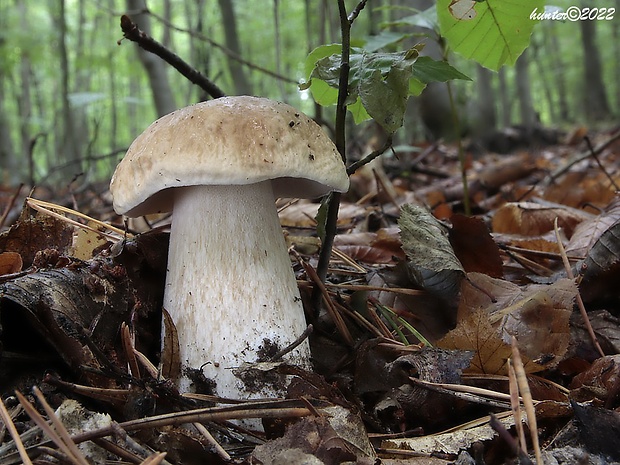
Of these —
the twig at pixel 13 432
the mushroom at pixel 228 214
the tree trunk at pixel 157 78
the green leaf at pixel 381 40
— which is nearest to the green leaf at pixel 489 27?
the green leaf at pixel 381 40

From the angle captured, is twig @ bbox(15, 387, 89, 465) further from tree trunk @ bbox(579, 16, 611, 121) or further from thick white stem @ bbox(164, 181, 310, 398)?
tree trunk @ bbox(579, 16, 611, 121)

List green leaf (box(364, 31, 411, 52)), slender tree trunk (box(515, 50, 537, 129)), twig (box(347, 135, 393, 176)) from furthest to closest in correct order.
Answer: slender tree trunk (box(515, 50, 537, 129)) → green leaf (box(364, 31, 411, 52)) → twig (box(347, 135, 393, 176))


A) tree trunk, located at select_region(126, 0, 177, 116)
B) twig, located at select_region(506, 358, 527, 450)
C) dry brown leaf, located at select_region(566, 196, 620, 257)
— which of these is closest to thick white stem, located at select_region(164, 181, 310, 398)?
twig, located at select_region(506, 358, 527, 450)

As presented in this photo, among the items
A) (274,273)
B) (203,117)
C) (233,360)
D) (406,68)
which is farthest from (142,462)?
(406,68)

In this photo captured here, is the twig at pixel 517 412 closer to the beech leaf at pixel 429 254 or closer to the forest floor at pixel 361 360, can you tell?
the forest floor at pixel 361 360

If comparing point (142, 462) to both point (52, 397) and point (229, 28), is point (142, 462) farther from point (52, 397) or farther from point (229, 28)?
point (229, 28)

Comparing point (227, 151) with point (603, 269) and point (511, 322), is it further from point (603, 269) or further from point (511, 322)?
point (603, 269)

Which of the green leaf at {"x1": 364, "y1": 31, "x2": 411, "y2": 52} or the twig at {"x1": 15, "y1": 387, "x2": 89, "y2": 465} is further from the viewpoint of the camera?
the green leaf at {"x1": 364, "y1": 31, "x2": 411, "y2": 52}
